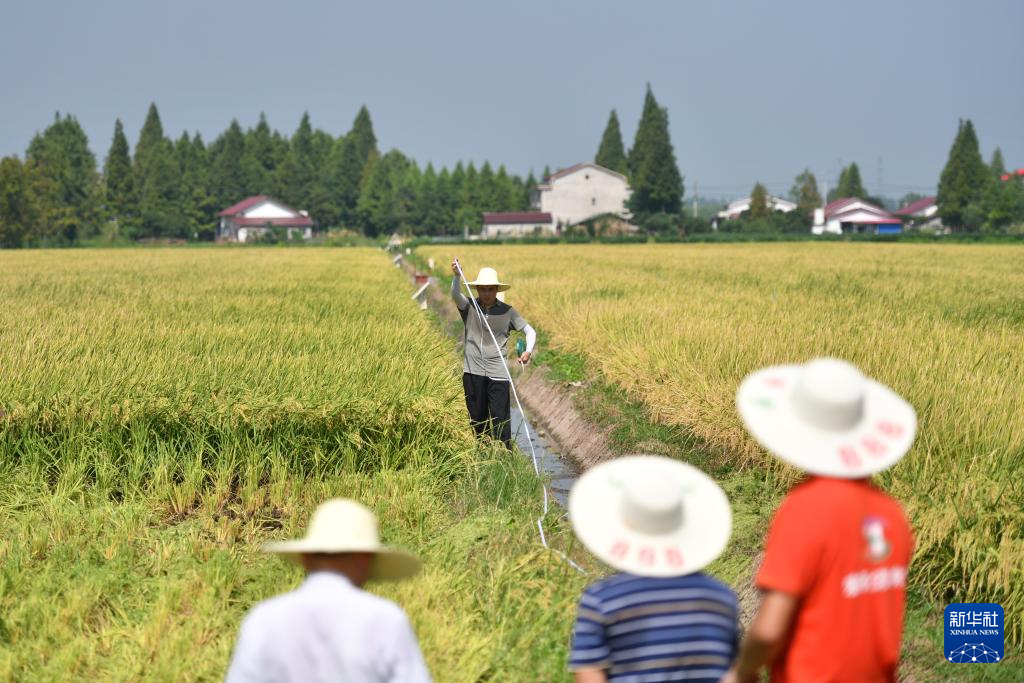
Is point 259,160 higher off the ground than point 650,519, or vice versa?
point 259,160

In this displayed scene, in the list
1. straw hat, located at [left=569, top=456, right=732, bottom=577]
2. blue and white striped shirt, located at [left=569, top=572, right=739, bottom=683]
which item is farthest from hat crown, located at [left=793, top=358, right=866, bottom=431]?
blue and white striped shirt, located at [left=569, top=572, right=739, bottom=683]

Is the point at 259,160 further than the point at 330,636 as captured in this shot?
Yes

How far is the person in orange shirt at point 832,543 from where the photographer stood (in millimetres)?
2156

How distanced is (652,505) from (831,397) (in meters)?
0.44

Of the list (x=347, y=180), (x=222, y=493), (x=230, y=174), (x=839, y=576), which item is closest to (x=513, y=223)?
(x=347, y=180)

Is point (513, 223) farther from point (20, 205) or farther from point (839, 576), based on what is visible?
point (839, 576)

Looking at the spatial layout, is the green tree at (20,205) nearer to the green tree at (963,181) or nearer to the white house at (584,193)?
the white house at (584,193)

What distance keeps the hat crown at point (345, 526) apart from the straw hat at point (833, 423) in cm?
83

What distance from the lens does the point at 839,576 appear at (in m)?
2.17

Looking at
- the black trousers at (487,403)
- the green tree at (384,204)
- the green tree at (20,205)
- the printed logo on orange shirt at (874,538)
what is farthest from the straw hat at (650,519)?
the green tree at (384,204)

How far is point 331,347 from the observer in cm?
870

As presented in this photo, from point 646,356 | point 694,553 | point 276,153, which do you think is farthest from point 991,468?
point 276,153

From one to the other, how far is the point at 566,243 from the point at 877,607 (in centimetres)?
6208

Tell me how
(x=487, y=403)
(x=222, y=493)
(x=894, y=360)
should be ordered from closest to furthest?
(x=222, y=493) → (x=487, y=403) → (x=894, y=360)
